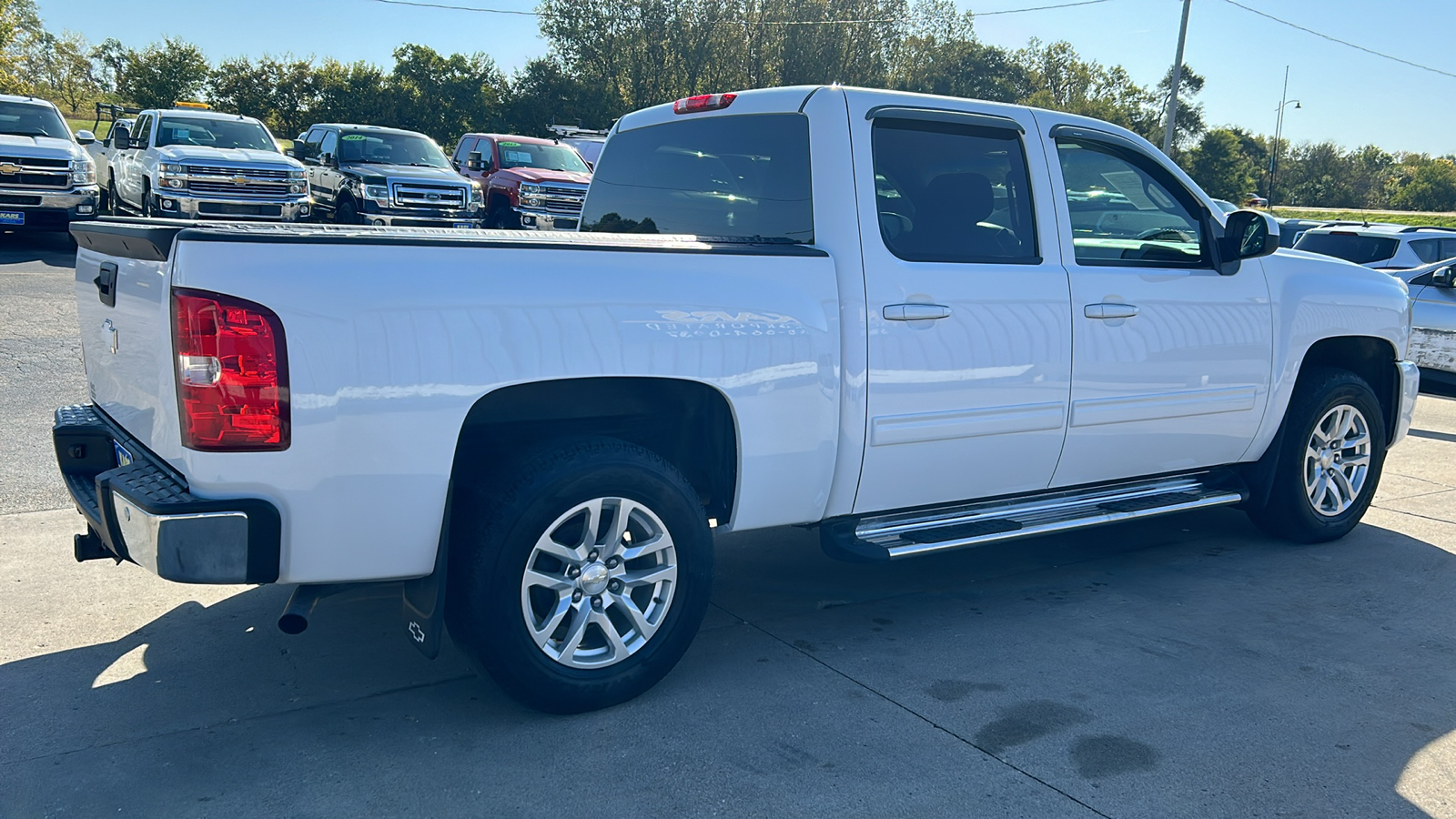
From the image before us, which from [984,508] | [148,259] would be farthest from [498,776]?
[984,508]

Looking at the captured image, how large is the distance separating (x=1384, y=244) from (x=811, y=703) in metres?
12.3

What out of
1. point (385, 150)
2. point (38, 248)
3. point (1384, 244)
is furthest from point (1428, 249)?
point (38, 248)

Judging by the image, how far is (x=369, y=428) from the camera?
3.16 meters

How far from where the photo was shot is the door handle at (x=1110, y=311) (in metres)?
4.67

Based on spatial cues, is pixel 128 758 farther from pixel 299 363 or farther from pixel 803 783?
pixel 803 783

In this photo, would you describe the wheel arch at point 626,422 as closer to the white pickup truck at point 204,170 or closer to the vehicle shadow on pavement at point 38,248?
the vehicle shadow on pavement at point 38,248

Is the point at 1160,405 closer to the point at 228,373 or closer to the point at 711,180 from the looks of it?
the point at 711,180

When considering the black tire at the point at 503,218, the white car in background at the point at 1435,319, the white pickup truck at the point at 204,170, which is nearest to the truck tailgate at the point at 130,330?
the white car in background at the point at 1435,319

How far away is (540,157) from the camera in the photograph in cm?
1931

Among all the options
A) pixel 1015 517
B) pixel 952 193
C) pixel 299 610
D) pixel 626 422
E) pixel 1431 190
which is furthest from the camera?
pixel 1431 190

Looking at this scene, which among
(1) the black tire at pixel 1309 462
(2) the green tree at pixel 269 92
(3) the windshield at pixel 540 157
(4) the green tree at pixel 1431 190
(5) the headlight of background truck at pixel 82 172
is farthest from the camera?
(4) the green tree at pixel 1431 190

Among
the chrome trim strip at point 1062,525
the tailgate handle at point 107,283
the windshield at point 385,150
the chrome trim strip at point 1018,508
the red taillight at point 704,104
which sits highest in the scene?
the windshield at point 385,150

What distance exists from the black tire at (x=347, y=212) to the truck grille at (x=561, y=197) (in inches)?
110

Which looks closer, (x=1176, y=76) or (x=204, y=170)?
(x=204, y=170)
